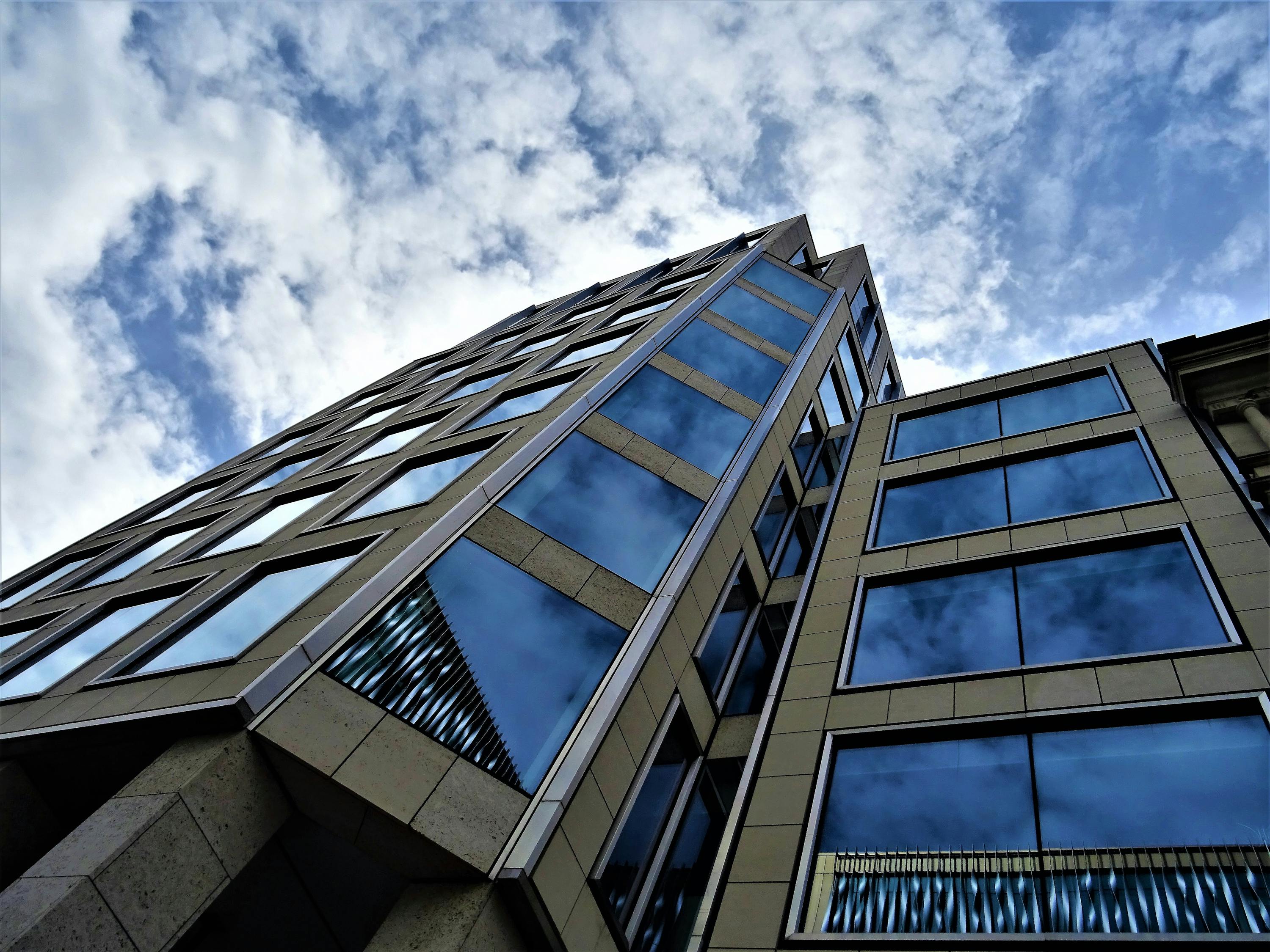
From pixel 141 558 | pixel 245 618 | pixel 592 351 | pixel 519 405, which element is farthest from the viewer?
pixel 592 351

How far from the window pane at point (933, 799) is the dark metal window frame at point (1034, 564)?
1492mm

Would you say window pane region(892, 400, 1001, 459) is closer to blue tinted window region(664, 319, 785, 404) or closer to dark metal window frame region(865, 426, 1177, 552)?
dark metal window frame region(865, 426, 1177, 552)

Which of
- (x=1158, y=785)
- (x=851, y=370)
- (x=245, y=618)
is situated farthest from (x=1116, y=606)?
(x=851, y=370)

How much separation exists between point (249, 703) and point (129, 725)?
8.31 ft

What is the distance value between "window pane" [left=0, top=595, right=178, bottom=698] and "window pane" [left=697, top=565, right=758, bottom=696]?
35.6 ft

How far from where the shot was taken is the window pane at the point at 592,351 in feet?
73.9

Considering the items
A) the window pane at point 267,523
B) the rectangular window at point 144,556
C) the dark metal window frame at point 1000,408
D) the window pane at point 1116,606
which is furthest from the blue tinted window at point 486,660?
the rectangular window at point 144,556

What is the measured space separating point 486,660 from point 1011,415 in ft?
56.4

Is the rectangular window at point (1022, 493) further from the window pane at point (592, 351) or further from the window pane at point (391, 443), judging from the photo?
the window pane at point (391, 443)

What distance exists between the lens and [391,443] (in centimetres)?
2211

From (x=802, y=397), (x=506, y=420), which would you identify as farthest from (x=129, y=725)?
(x=802, y=397)

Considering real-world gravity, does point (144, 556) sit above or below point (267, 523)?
below

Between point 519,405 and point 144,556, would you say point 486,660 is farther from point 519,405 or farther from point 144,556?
point 144,556

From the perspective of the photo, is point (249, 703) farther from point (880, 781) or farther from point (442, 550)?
point (880, 781)
